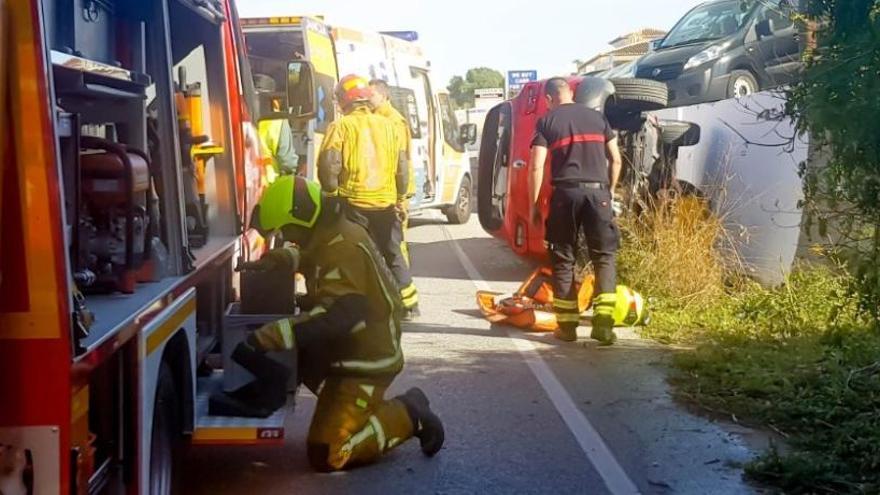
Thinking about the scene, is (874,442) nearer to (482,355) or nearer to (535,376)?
(535,376)

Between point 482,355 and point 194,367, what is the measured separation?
3.85 metres

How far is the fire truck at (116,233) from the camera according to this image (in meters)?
2.95

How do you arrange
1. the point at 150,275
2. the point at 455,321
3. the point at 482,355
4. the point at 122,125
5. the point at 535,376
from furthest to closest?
the point at 455,321 < the point at 482,355 < the point at 535,376 < the point at 122,125 < the point at 150,275

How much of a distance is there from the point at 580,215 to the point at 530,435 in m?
2.82

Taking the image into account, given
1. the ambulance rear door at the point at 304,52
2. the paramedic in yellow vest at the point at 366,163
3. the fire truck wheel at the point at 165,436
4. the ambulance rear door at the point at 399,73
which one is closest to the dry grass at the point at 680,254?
the paramedic in yellow vest at the point at 366,163

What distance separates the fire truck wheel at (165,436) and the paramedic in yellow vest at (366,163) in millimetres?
4638

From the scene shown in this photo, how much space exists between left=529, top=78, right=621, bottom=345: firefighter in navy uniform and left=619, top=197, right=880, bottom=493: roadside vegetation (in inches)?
25.4

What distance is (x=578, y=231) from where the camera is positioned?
29.3 ft

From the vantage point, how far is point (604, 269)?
348 inches

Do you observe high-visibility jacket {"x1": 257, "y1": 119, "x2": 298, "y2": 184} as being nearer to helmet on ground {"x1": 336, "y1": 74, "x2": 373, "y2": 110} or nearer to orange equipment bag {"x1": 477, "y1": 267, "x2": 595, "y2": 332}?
helmet on ground {"x1": 336, "y1": 74, "x2": 373, "y2": 110}

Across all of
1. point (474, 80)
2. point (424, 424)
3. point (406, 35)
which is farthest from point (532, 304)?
point (474, 80)

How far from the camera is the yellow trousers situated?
5488 mm

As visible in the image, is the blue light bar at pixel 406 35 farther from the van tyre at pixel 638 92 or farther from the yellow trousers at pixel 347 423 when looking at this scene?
the yellow trousers at pixel 347 423

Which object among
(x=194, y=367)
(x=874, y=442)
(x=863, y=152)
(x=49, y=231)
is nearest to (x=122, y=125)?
(x=194, y=367)
